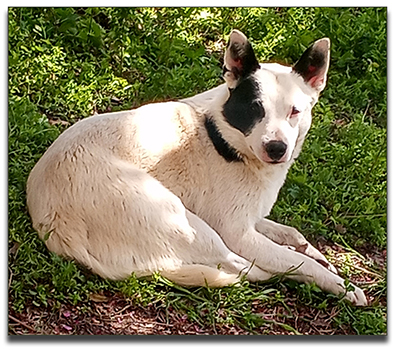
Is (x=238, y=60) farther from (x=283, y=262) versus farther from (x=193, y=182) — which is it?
(x=283, y=262)

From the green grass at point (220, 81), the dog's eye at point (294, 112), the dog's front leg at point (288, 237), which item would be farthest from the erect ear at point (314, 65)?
the dog's front leg at point (288, 237)

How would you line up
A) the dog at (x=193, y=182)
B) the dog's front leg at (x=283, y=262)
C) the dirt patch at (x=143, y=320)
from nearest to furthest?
1. the dirt patch at (x=143, y=320)
2. the dog at (x=193, y=182)
3. the dog's front leg at (x=283, y=262)

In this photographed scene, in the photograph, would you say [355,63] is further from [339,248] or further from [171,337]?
[171,337]

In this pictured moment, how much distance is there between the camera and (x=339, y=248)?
278cm

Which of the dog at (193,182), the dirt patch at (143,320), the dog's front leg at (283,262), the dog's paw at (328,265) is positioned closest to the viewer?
the dirt patch at (143,320)

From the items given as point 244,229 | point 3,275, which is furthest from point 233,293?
point 3,275

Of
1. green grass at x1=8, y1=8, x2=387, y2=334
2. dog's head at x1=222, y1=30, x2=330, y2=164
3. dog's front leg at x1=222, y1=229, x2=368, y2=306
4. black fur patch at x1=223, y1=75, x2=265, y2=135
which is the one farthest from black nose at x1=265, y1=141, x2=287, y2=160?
green grass at x1=8, y1=8, x2=387, y2=334

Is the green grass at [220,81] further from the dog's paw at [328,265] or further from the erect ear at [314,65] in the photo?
the erect ear at [314,65]

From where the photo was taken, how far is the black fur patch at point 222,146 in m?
2.63

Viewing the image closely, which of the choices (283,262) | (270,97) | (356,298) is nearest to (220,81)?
(270,97)

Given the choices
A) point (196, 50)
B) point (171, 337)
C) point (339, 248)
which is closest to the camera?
point (171, 337)

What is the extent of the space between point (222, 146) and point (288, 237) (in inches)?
16.5

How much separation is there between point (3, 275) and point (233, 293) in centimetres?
71

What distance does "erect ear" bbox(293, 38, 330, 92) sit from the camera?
252 centimetres
